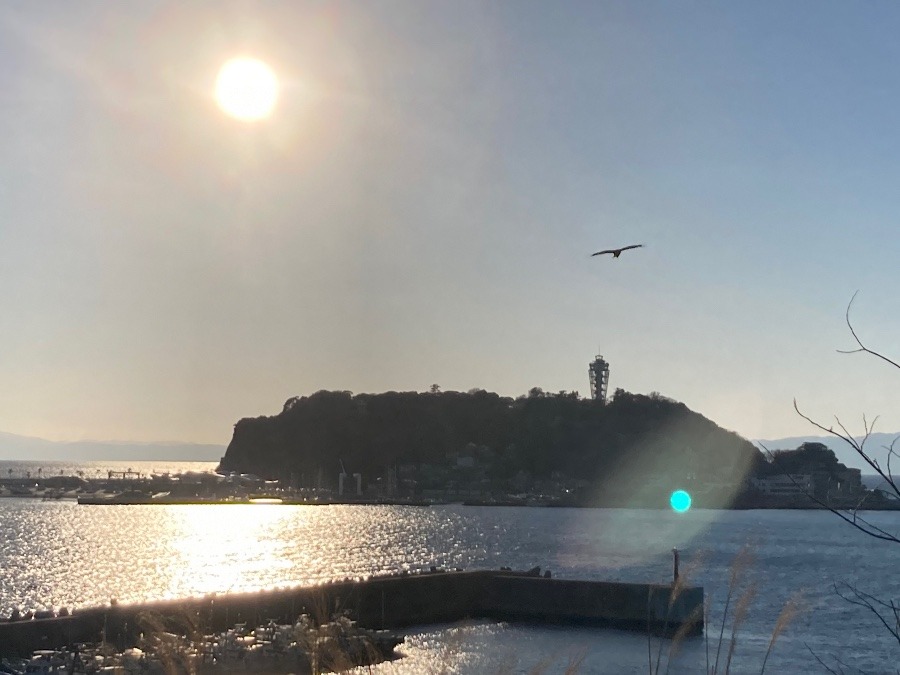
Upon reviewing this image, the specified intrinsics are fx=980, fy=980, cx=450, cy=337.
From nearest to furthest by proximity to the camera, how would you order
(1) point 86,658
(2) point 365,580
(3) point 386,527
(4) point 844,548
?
A: (1) point 86,658 → (2) point 365,580 → (4) point 844,548 → (3) point 386,527

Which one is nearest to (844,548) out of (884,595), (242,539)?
(884,595)

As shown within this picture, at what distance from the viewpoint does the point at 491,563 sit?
7044 cm

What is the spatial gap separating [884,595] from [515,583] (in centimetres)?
2767

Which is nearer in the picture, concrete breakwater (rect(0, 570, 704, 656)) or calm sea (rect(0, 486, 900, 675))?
calm sea (rect(0, 486, 900, 675))

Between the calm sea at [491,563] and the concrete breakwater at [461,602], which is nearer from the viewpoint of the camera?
the calm sea at [491,563]

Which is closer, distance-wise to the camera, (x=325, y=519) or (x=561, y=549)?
(x=561, y=549)

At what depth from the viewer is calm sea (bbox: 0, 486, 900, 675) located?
34.3 meters

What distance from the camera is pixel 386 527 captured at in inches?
4705

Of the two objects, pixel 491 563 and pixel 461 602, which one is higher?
pixel 461 602

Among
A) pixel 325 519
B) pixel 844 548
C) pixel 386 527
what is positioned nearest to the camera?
pixel 844 548

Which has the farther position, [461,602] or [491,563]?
[491,563]

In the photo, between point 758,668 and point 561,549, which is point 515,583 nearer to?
point 758,668

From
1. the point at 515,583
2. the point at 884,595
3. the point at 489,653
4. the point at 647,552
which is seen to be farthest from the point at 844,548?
the point at 489,653

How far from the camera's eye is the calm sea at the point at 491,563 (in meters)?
34.3
